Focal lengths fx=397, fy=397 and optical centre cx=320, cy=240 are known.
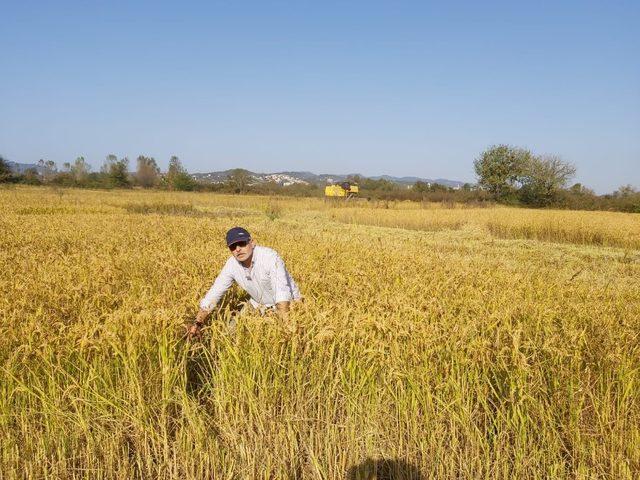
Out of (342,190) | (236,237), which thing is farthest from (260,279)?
(342,190)

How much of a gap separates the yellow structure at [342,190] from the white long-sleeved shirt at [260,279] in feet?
120

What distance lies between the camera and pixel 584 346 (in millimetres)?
3312

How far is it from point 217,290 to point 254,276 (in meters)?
0.46

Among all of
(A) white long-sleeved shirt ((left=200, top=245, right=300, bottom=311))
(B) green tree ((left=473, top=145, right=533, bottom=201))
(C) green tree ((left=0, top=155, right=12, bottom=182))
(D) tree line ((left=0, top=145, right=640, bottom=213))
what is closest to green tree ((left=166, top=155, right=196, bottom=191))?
(D) tree line ((left=0, top=145, right=640, bottom=213))

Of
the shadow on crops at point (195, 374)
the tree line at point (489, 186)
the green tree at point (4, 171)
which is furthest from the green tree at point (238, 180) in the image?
the shadow on crops at point (195, 374)

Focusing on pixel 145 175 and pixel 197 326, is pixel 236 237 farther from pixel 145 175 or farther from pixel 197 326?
pixel 145 175

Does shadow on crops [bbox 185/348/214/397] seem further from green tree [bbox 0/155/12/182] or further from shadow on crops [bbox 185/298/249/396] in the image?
green tree [bbox 0/155/12/182]

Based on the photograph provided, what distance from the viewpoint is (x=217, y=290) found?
4066 millimetres

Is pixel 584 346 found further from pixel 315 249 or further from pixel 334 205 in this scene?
pixel 334 205

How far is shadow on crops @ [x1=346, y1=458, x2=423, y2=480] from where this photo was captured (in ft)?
8.39

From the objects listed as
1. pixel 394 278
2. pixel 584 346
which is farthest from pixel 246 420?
pixel 394 278

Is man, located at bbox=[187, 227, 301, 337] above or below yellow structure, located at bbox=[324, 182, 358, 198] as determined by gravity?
below

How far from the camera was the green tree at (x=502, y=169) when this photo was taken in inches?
1967

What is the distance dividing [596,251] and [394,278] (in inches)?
420
